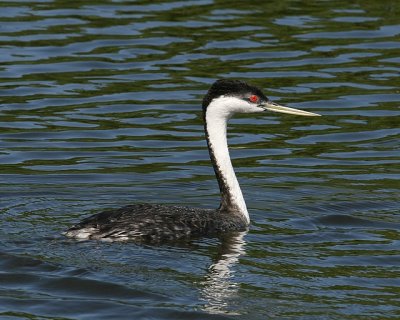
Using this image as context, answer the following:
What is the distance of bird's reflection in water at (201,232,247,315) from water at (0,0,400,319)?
3cm

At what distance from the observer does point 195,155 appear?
634 inches

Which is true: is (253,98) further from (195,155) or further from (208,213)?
(195,155)

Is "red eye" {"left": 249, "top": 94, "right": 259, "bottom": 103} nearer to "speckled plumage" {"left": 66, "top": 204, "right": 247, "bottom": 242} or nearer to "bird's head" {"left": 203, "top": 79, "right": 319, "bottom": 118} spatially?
"bird's head" {"left": 203, "top": 79, "right": 319, "bottom": 118}

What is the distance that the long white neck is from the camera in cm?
1337

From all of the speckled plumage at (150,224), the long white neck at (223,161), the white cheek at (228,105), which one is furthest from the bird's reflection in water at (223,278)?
the white cheek at (228,105)

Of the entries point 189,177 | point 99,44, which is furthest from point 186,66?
point 189,177

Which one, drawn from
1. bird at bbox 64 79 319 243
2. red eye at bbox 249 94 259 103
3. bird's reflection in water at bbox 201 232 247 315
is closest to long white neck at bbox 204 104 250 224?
bird at bbox 64 79 319 243

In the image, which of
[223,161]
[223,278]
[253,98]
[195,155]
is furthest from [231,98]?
[195,155]

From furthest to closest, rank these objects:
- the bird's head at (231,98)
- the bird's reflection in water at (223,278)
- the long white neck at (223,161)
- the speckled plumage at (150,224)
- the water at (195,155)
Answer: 1. the long white neck at (223,161)
2. the bird's head at (231,98)
3. the speckled plumage at (150,224)
4. the water at (195,155)
5. the bird's reflection in water at (223,278)

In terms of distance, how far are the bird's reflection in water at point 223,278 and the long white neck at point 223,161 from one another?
45cm

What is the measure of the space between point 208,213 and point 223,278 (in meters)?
1.68

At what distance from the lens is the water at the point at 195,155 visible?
36.4ft

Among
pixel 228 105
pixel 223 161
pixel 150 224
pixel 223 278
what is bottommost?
pixel 223 278

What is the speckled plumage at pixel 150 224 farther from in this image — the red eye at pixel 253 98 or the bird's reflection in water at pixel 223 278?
the red eye at pixel 253 98
